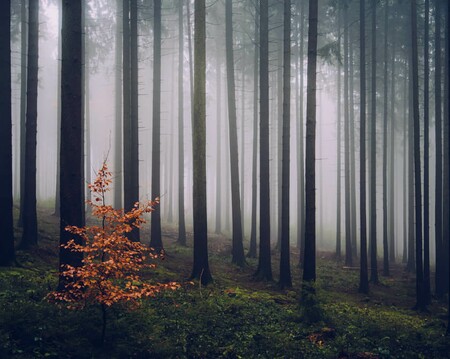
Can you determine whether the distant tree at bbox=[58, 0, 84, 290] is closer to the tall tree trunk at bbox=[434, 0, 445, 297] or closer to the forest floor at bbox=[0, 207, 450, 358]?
the forest floor at bbox=[0, 207, 450, 358]

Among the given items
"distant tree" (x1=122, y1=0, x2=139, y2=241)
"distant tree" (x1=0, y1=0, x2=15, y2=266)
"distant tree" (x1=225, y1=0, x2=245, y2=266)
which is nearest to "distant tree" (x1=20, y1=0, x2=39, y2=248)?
"distant tree" (x1=0, y1=0, x2=15, y2=266)

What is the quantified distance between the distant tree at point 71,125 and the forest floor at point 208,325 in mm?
1323

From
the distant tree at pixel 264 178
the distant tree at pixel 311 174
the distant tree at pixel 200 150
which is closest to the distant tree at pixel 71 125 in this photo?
the distant tree at pixel 200 150

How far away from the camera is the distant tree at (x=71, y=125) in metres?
7.72

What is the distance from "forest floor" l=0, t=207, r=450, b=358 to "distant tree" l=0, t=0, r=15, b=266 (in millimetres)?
674

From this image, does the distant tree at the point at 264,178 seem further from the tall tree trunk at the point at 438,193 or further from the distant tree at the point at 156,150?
the tall tree trunk at the point at 438,193

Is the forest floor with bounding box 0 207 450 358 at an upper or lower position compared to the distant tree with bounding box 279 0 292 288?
Answer: lower

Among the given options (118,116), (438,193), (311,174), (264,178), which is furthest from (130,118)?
(438,193)

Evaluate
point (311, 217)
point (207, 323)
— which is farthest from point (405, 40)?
point (207, 323)

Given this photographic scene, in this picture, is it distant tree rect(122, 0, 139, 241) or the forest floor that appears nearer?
the forest floor

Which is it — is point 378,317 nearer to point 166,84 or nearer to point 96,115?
point 166,84

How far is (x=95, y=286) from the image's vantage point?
6188 millimetres

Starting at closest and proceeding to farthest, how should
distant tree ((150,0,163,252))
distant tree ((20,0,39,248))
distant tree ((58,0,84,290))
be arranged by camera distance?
distant tree ((58,0,84,290)), distant tree ((20,0,39,248)), distant tree ((150,0,163,252))

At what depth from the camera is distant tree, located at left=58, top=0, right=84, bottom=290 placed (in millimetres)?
7723
